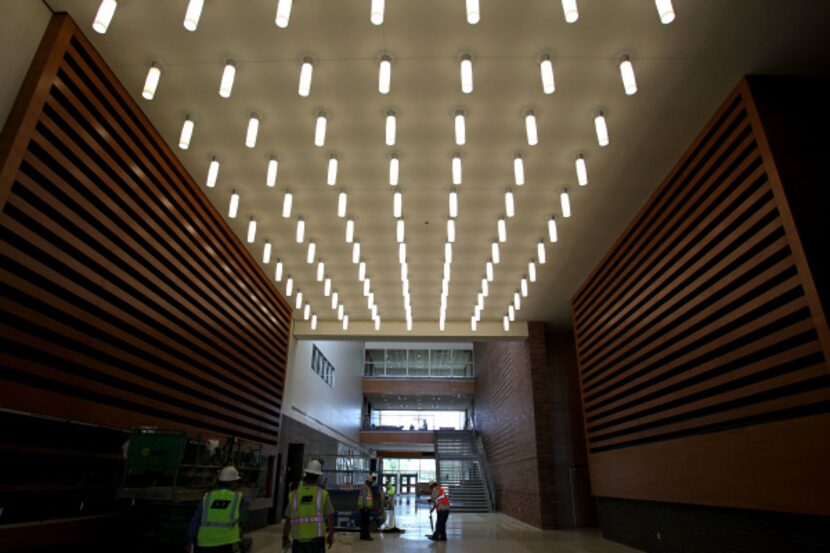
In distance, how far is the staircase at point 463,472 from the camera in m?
18.9

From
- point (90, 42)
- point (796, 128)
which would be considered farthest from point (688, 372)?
point (90, 42)

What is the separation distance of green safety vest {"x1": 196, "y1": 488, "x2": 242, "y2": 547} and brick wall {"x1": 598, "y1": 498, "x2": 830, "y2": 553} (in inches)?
206

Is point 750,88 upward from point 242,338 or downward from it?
upward

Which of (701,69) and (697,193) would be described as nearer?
(701,69)

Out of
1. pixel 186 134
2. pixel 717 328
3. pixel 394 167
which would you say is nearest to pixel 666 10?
pixel 394 167

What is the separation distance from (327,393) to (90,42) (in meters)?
14.5

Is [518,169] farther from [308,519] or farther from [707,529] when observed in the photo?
[707,529]

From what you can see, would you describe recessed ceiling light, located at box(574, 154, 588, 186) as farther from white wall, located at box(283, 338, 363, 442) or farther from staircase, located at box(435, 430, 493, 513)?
staircase, located at box(435, 430, 493, 513)

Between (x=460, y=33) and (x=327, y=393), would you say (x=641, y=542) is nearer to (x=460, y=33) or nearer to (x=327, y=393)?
(x=460, y=33)

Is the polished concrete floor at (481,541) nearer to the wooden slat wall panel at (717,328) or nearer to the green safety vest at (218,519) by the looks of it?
the wooden slat wall panel at (717,328)

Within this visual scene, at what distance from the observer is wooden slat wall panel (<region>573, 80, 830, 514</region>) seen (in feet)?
15.0

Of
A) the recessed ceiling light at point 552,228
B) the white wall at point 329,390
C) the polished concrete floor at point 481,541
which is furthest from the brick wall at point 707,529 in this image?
the white wall at point 329,390

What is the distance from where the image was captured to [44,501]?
4.66 metres

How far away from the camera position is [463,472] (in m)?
21.8
